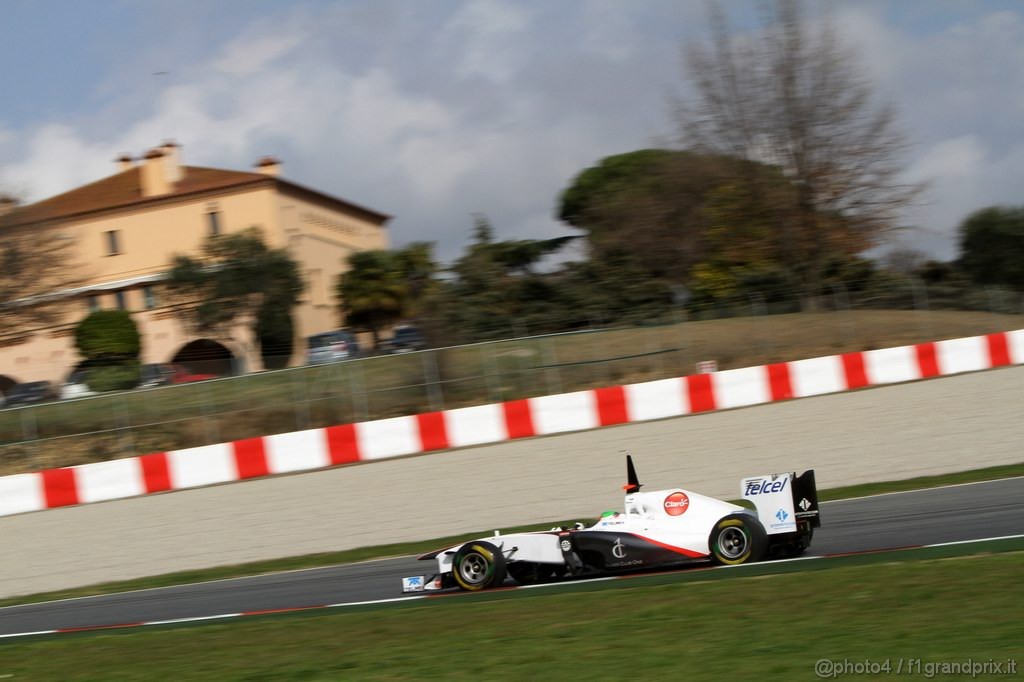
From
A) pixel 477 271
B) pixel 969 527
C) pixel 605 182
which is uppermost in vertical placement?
pixel 605 182

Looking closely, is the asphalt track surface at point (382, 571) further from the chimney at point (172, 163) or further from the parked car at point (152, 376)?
the chimney at point (172, 163)

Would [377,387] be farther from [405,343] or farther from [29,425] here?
[405,343]

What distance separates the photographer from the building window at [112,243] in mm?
53500

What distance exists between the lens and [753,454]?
13.3 m

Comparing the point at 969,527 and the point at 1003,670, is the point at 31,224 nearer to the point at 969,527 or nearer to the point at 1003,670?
the point at 969,527

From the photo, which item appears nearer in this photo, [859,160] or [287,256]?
[859,160]

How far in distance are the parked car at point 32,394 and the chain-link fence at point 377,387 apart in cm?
264

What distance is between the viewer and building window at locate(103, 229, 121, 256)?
5350 centimetres

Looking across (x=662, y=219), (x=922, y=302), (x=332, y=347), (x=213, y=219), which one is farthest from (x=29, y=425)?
(x=213, y=219)

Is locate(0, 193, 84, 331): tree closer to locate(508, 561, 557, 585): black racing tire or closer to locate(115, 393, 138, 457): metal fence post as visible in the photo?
locate(115, 393, 138, 457): metal fence post

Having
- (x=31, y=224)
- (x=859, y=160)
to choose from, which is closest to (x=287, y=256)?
(x=31, y=224)

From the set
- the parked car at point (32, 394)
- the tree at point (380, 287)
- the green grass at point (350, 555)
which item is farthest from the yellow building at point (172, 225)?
the green grass at point (350, 555)

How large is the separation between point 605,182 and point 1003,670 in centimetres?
5925

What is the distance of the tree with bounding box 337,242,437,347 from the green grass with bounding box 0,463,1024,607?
1431 inches
